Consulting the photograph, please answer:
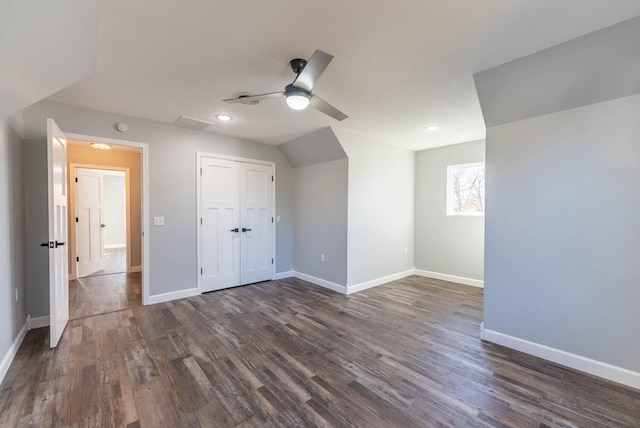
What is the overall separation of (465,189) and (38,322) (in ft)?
20.6

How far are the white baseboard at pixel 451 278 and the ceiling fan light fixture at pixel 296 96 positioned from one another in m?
4.28

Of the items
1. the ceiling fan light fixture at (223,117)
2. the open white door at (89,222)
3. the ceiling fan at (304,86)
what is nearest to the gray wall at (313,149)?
the ceiling fan light fixture at (223,117)

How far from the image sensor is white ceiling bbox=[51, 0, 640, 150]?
156 centimetres

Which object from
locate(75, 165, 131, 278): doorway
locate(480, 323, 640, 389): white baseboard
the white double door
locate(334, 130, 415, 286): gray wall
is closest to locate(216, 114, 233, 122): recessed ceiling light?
the white double door

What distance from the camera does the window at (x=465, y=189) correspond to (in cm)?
461

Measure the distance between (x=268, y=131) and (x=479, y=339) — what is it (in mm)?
3767

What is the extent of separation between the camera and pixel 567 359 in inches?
87.4

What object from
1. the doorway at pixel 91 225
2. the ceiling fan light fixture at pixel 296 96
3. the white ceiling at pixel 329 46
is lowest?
the doorway at pixel 91 225

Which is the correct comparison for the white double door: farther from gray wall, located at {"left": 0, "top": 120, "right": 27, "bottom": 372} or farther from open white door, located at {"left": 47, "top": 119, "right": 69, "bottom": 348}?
gray wall, located at {"left": 0, "top": 120, "right": 27, "bottom": 372}

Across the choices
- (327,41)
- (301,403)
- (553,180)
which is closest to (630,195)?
(553,180)

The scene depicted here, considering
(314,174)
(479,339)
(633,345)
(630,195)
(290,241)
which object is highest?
(314,174)

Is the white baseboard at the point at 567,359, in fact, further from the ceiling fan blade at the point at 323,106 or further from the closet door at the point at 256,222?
the closet door at the point at 256,222

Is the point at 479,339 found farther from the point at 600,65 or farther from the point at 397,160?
the point at 397,160

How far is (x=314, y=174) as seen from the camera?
4711mm
